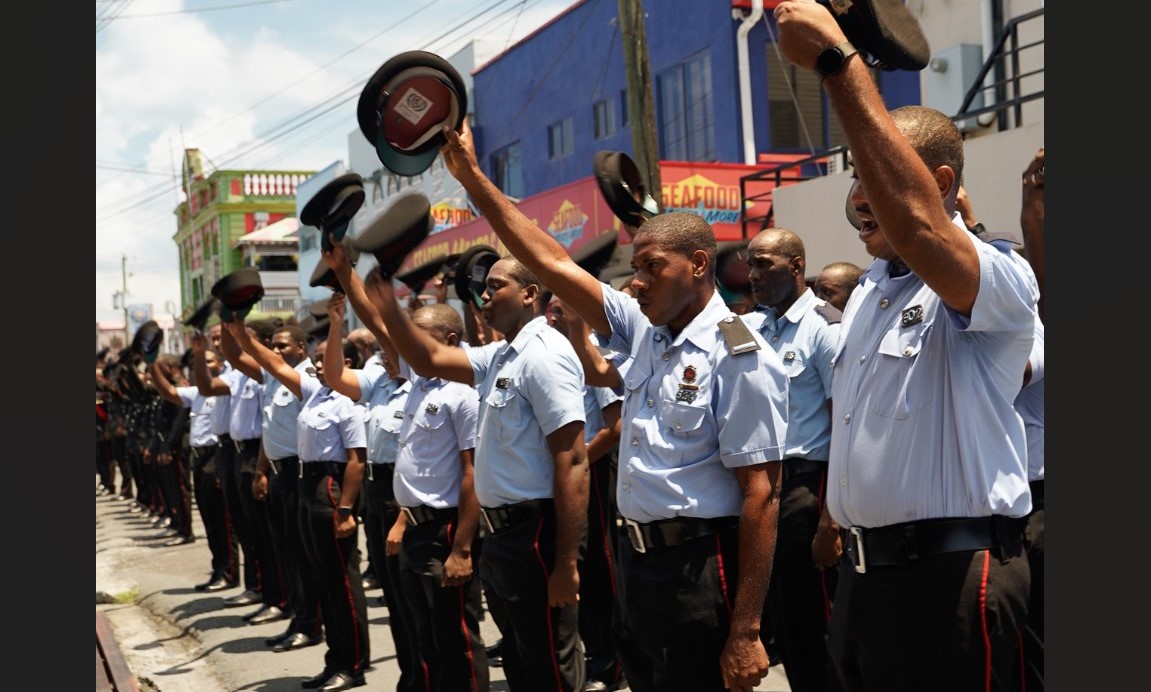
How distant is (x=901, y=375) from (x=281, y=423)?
21.3 feet

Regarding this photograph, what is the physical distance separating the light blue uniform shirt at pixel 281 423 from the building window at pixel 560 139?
15681 mm

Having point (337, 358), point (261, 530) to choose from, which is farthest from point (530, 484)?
point (261, 530)

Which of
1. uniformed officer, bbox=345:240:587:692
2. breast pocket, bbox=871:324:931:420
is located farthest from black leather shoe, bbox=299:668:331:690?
breast pocket, bbox=871:324:931:420

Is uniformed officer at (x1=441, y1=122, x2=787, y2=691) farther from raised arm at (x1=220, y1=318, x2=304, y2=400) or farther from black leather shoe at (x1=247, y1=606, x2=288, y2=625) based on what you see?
black leather shoe at (x1=247, y1=606, x2=288, y2=625)

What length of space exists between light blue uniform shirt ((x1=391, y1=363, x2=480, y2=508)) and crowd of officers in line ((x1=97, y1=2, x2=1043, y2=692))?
2 cm

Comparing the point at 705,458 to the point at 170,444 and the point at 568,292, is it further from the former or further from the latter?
the point at 170,444

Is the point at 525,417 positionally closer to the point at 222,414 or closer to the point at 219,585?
the point at 222,414

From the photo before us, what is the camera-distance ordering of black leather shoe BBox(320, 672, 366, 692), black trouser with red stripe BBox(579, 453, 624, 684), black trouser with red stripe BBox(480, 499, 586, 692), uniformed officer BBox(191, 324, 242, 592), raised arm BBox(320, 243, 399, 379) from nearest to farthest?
black trouser with red stripe BBox(480, 499, 586, 692)
raised arm BBox(320, 243, 399, 379)
black trouser with red stripe BBox(579, 453, 624, 684)
black leather shoe BBox(320, 672, 366, 692)
uniformed officer BBox(191, 324, 242, 592)

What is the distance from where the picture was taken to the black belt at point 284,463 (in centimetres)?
880

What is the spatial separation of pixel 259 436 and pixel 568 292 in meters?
6.90

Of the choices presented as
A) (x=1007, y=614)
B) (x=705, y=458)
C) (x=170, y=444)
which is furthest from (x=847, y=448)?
(x=170, y=444)

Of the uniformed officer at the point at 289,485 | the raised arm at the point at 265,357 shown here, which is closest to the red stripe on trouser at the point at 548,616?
the raised arm at the point at 265,357

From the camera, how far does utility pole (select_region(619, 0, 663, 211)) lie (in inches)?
466
